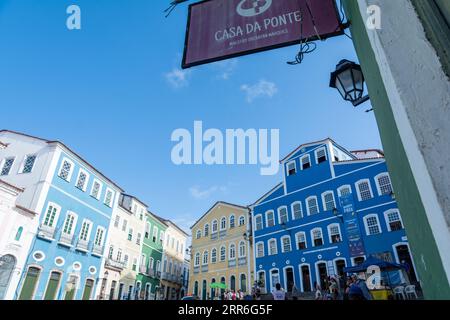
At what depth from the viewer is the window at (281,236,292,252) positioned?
2453 centimetres

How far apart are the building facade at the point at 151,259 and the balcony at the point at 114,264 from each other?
402 centimetres

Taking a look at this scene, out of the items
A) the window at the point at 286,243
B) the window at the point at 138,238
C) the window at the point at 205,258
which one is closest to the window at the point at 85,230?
the window at the point at 138,238

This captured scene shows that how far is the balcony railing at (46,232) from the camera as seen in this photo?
1780 centimetres

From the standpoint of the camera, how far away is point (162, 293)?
112 feet

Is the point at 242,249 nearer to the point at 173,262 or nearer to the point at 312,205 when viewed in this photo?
the point at 312,205

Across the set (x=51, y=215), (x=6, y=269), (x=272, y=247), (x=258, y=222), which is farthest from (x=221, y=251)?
(x=6, y=269)

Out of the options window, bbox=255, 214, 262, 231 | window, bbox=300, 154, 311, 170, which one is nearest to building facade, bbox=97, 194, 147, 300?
window, bbox=255, 214, 262, 231

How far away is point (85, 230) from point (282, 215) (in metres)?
16.8

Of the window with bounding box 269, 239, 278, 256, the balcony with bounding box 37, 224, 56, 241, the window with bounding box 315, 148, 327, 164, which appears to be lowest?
the balcony with bounding box 37, 224, 56, 241

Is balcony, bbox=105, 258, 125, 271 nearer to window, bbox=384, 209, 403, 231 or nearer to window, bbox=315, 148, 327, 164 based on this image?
window, bbox=315, 148, 327, 164

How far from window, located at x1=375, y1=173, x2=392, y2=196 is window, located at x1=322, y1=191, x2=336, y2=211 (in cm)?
360
